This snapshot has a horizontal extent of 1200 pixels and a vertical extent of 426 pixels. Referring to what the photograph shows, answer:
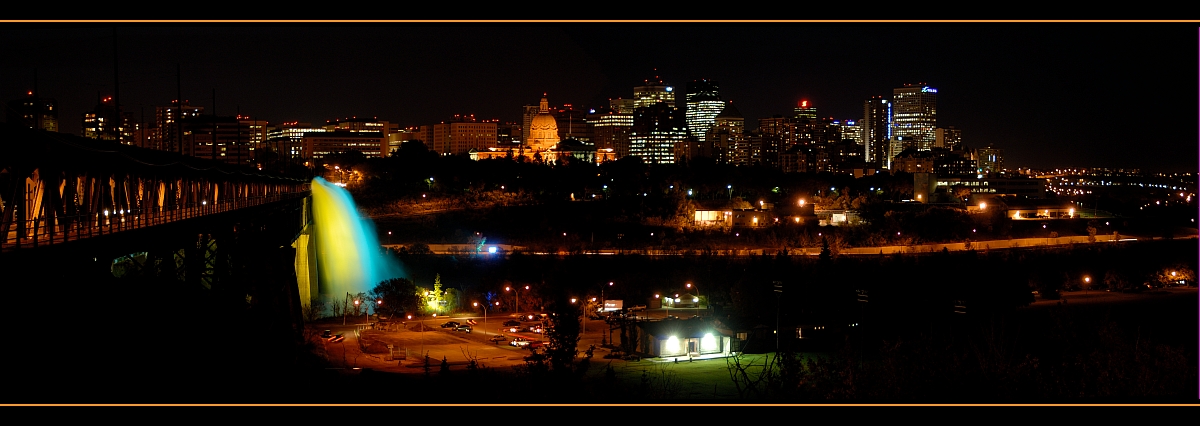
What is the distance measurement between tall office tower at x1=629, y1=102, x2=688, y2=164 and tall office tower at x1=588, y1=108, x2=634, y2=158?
0.91 metres

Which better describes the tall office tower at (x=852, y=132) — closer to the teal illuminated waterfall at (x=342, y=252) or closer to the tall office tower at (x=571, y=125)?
the tall office tower at (x=571, y=125)

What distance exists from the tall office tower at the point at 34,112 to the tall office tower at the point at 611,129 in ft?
263

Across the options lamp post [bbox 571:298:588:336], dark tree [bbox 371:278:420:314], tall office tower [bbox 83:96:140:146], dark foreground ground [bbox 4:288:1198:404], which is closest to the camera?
dark foreground ground [bbox 4:288:1198:404]

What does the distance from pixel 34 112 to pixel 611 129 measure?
292ft

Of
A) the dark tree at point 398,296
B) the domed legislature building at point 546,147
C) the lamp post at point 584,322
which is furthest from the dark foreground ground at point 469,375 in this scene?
the domed legislature building at point 546,147

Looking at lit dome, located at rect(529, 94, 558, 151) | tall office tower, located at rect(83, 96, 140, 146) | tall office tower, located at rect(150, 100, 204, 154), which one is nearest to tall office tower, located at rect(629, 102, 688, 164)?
lit dome, located at rect(529, 94, 558, 151)

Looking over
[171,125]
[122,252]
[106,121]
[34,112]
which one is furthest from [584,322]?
[106,121]

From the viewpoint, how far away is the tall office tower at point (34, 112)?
19.6 ft

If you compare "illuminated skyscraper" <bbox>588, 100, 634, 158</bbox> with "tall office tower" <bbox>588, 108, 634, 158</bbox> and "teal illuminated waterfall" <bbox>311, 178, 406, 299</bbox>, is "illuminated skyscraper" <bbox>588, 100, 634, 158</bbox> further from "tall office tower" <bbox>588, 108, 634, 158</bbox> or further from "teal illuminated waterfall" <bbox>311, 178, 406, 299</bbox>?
"teal illuminated waterfall" <bbox>311, 178, 406, 299</bbox>

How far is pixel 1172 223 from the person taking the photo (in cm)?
3366

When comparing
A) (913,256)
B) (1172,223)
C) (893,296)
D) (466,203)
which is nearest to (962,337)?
(893,296)

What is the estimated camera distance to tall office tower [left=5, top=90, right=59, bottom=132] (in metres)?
5.97

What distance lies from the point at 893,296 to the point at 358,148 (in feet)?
195

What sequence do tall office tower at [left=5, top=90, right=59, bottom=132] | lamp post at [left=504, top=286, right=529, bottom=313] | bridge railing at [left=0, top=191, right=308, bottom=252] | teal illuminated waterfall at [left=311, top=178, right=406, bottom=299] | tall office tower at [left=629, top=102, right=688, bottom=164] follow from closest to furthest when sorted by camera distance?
1. bridge railing at [left=0, top=191, right=308, bottom=252]
2. tall office tower at [left=5, top=90, right=59, bottom=132]
3. lamp post at [left=504, top=286, right=529, bottom=313]
4. teal illuminated waterfall at [left=311, top=178, right=406, bottom=299]
5. tall office tower at [left=629, top=102, right=688, bottom=164]
